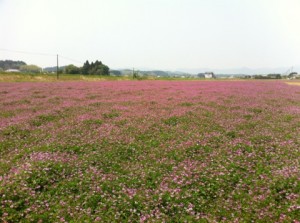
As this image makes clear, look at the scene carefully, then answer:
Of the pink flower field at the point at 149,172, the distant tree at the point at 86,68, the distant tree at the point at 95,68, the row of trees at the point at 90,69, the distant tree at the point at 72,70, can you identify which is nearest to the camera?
the pink flower field at the point at 149,172

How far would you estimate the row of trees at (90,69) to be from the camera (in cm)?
13100

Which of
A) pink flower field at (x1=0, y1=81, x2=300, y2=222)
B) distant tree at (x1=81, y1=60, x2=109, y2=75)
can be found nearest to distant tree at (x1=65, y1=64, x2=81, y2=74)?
distant tree at (x1=81, y1=60, x2=109, y2=75)

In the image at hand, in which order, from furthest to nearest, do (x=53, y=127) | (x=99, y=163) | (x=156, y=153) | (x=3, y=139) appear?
1. (x=53, y=127)
2. (x=3, y=139)
3. (x=156, y=153)
4. (x=99, y=163)

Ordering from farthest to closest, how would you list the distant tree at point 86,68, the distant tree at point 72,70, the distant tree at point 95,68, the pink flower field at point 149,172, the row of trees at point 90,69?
the distant tree at point 86,68 < the distant tree at point 95,68 < the row of trees at point 90,69 < the distant tree at point 72,70 < the pink flower field at point 149,172

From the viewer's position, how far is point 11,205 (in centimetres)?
585

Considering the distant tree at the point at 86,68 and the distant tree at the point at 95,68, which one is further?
the distant tree at the point at 86,68

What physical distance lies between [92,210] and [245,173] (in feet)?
16.9

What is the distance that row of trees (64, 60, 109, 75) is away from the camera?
131000 mm

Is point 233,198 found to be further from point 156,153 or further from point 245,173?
point 156,153

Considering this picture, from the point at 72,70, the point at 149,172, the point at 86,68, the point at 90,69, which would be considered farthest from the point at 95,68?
the point at 149,172

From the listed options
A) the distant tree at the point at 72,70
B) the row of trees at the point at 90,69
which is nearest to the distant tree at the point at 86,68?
the row of trees at the point at 90,69

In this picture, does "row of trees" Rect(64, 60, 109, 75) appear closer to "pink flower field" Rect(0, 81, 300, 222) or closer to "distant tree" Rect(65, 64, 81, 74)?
"distant tree" Rect(65, 64, 81, 74)

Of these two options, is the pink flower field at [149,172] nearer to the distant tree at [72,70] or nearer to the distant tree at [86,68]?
the distant tree at [72,70]

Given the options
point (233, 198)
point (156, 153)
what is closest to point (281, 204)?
point (233, 198)
